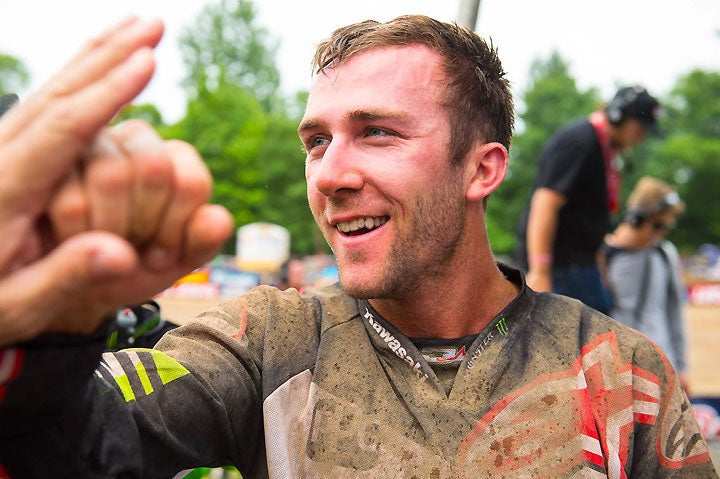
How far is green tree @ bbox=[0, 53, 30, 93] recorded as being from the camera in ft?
160

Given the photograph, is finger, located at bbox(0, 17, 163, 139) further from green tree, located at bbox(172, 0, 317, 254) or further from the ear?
green tree, located at bbox(172, 0, 317, 254)

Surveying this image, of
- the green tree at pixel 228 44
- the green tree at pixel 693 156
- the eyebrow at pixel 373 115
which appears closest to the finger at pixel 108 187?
the eyebrow at pixel 373 115

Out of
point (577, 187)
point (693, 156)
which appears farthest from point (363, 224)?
point (693, 156)

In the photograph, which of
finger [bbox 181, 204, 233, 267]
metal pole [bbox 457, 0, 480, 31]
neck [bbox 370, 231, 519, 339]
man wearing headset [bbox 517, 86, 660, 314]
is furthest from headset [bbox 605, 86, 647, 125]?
finger [bbox 181, 204, 233, 267]

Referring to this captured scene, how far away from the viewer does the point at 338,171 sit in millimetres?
1907

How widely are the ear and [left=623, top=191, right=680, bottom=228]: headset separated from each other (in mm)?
3286

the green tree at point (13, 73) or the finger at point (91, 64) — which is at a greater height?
the finger at point (91, 64)

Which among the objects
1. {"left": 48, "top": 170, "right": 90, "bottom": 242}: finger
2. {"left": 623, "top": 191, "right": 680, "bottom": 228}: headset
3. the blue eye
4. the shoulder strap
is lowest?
the shoulder strap

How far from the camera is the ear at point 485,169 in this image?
84.9 inches

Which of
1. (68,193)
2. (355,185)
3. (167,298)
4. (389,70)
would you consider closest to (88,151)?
(68,193)

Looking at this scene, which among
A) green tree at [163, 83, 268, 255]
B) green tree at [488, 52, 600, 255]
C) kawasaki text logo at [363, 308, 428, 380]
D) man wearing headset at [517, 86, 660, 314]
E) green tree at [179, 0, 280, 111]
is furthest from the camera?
green tree at [488, 52, 600, 255]

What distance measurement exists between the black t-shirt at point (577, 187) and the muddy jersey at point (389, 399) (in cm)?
206

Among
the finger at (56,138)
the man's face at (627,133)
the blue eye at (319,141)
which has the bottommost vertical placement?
the man's face at (627,133)

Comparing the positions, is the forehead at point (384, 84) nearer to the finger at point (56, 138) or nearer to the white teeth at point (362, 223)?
the white teeth at point (362, 223)
